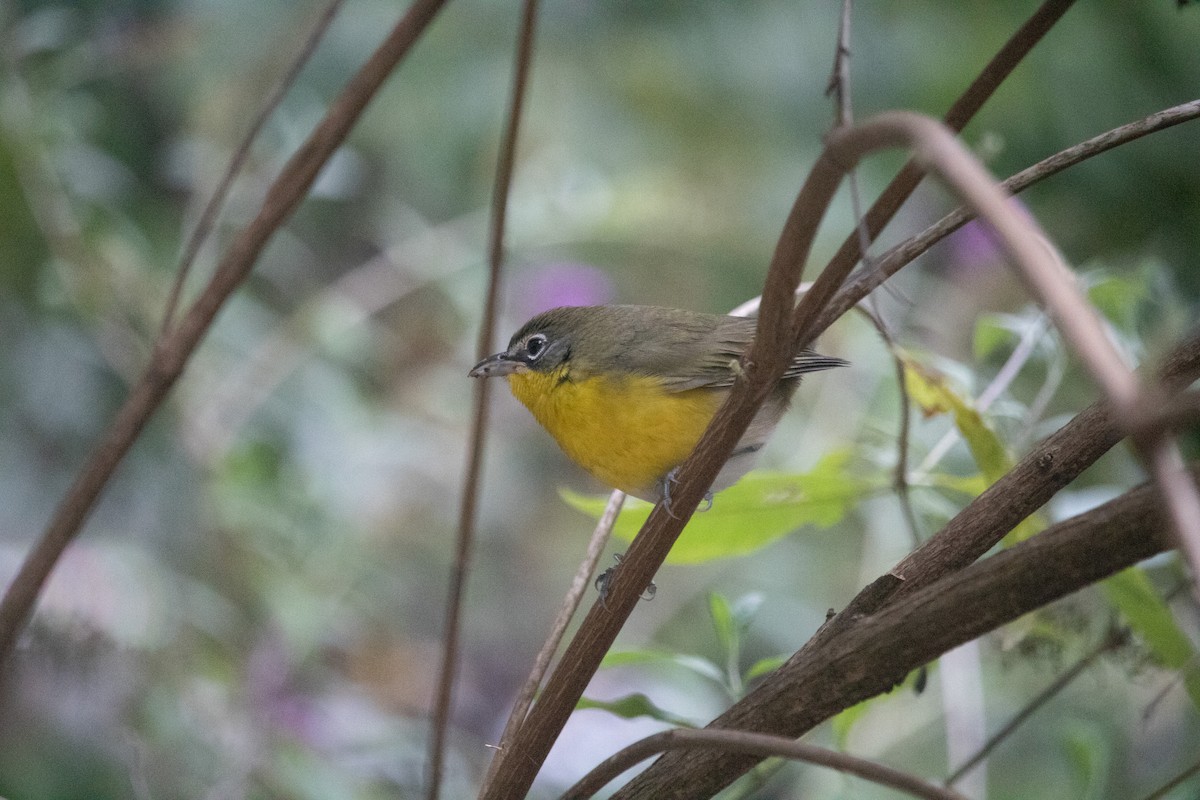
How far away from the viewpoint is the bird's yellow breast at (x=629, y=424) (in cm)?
211

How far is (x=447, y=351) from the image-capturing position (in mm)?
4449

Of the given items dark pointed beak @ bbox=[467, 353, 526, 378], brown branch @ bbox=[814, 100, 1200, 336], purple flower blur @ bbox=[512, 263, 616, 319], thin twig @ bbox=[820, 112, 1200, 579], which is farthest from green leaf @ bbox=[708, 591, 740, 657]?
purple flower blur @ bbox=[512, 263, 616, 319]

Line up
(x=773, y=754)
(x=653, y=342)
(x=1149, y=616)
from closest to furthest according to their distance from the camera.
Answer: (x=773, y=754) < (x=1149, y=616) < (x=653, y=342)

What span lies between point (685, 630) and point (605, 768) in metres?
3.18

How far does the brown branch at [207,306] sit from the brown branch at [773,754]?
922mm

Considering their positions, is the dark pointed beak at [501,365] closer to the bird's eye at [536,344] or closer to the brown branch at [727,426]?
the bird's eye at [536,344]

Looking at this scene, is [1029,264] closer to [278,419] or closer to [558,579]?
[278,419]

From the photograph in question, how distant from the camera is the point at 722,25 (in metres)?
4.23

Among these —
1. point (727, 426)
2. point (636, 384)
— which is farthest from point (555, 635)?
point (636, 384)

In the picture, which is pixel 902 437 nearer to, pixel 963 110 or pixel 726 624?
pixel 726 624

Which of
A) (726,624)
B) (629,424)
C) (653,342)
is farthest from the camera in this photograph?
(653,342)

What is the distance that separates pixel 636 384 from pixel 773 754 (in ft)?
4.41

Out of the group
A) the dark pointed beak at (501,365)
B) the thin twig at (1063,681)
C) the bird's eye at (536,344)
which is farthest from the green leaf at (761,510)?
the bird's eye at (536,344)

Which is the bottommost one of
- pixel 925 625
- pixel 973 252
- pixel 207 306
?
pixel 925 625
